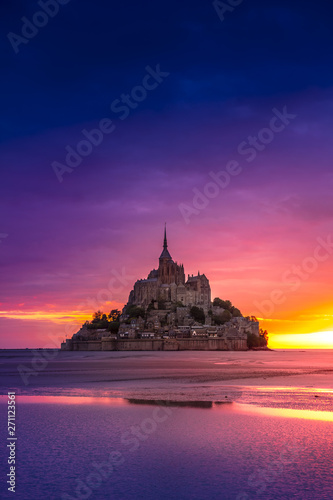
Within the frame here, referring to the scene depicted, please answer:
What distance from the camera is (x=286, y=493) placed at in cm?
1235

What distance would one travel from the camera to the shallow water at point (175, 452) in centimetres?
1257

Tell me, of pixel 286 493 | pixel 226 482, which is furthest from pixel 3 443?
pixel 286 493

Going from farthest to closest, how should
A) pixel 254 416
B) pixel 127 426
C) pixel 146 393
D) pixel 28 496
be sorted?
1. pixel 146 393
2. pixel 254 416
3. pixel 127 426
4. pixel 28 496

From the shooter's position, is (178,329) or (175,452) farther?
(178,329)

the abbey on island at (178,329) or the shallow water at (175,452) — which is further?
the abbey on island at (178,329)

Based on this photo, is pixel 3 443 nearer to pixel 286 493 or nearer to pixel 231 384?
pixel 286 493

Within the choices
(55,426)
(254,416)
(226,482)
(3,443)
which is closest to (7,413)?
(55,426)

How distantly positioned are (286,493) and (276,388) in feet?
80.5

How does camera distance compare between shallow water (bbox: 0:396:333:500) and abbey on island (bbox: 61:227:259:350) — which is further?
abbey on island (bbox: 61:227:259:350)

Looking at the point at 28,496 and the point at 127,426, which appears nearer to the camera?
the point at 28,496

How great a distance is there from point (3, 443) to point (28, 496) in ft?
18.4

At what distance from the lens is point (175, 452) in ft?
53.0

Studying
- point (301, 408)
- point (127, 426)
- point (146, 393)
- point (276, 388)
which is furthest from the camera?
point (276, 388)

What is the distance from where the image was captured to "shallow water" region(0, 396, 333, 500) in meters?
12.6
